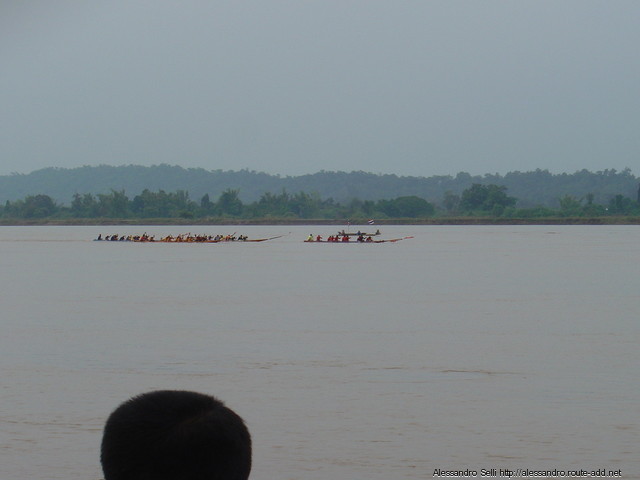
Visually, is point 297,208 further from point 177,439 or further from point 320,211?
point 177,439

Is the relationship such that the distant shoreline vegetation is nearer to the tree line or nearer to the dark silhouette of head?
the tree line

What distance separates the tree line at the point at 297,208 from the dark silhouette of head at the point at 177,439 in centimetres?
16402

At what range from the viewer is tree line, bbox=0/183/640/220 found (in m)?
167

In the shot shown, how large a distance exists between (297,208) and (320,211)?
4869 mm

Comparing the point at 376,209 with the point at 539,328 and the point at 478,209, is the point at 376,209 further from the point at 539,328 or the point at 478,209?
the point at 539,328

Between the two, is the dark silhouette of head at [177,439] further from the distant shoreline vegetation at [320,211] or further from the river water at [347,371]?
the distant shoreline vegetation at [320,211]

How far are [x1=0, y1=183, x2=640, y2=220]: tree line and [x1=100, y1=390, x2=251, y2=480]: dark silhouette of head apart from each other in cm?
16402

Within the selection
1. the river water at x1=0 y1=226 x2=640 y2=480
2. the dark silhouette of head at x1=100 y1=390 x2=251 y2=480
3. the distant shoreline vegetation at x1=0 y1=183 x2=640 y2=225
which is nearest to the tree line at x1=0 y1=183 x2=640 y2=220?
the distant shoreline vegetation at x1=0 y1=183 x2=640 y2=225

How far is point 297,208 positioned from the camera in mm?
182125

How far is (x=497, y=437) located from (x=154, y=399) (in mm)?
10524

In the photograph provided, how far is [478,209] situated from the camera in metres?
170

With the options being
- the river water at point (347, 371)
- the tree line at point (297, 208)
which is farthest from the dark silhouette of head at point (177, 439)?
the tree line at point (297, 208)

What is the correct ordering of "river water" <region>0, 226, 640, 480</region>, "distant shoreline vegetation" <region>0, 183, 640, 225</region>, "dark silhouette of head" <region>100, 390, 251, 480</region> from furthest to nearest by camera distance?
"distant shoreline vegetation" <region>0, 183, 640, 225</region> → "river water" <region>0, 226, 640, 480</region> → "dark silhouette of head" <region>100, 390, 251, 480</region>

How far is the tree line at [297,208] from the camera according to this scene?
167 meters
